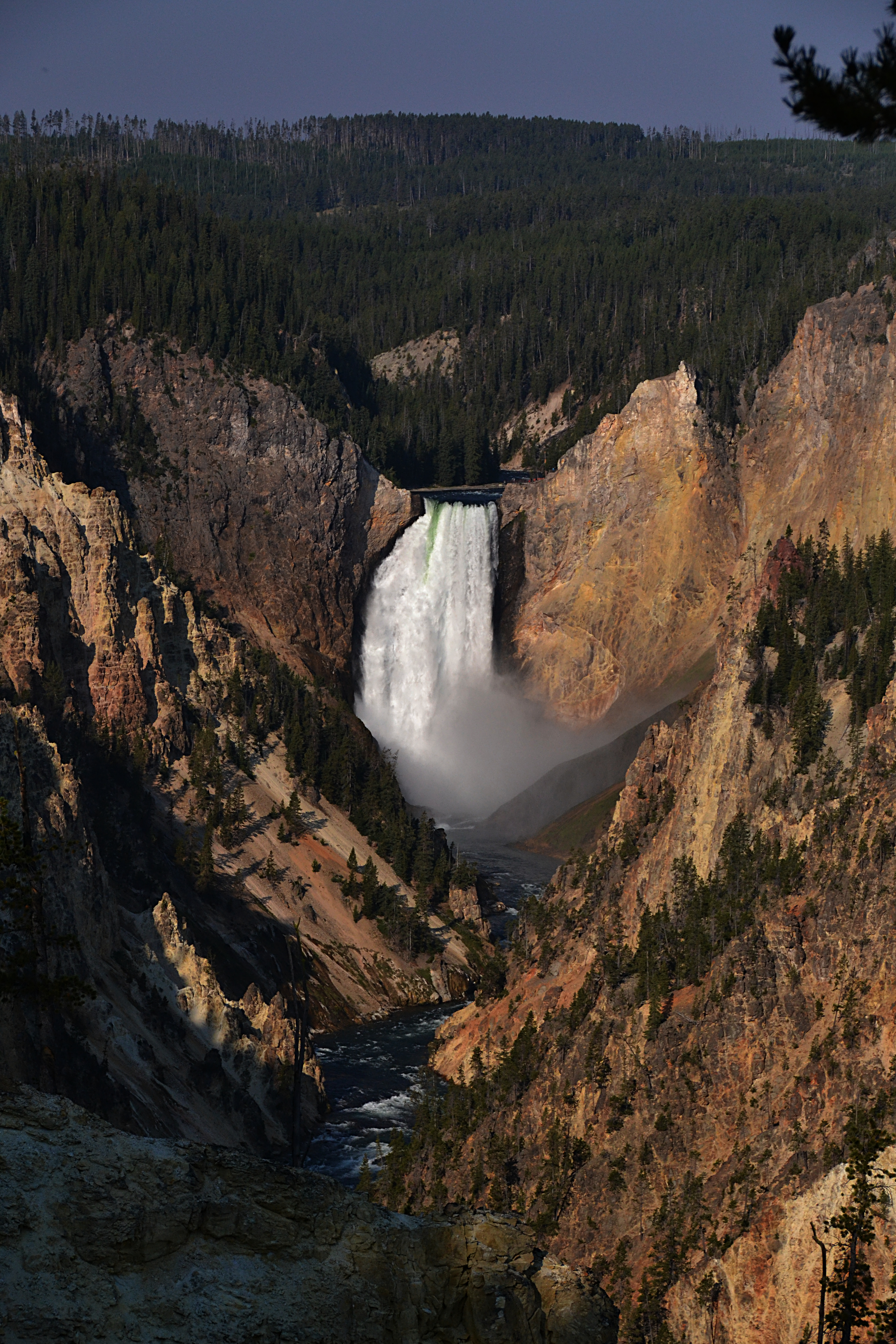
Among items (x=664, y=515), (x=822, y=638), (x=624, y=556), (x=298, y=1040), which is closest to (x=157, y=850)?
(x=298, y=1040)

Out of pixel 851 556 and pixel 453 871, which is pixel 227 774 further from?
pixel 851 556

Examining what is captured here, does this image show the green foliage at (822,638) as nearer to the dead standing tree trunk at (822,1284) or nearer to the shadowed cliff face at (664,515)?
the shadowed cliff face at (664,515)

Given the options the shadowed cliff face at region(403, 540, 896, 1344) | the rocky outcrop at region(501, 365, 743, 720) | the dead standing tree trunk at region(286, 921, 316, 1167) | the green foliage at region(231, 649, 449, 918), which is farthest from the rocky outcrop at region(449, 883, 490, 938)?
the shadowed cliff face at region(403, 540, 896, 1344)

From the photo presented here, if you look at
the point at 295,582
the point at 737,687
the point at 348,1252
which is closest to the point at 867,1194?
the point at 348,1252

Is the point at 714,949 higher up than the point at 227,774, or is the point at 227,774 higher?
the point at 227,774

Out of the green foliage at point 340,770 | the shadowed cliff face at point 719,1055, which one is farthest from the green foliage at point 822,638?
the green foliage at point 340,770

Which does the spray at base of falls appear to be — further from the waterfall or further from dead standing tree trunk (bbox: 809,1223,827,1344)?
dead standing tree trunk (bbox: 809,1223,827,1344)
